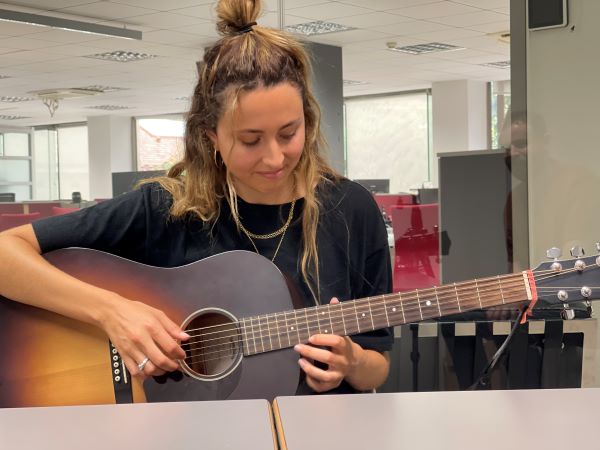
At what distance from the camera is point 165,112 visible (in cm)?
496

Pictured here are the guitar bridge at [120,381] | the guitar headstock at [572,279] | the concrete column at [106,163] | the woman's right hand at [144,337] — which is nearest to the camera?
the guitar headstock at [572,279]

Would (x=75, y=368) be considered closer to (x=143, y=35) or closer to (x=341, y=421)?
(x=341, y=421)

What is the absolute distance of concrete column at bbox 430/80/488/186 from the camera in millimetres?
3936

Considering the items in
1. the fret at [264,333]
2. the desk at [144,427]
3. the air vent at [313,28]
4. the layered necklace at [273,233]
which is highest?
the air vent at [313,28]

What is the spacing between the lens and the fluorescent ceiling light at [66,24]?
126 inches

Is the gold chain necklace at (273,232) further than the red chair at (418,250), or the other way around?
the red chair at (418,250)

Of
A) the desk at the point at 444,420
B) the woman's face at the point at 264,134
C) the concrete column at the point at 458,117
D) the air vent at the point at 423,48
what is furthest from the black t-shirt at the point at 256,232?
the air vent at the point at 423,48

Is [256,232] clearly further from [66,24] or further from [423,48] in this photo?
[423,48]

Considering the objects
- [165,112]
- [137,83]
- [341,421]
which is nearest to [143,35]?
[165,112]

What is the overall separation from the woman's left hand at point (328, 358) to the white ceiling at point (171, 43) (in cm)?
248

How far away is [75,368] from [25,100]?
2548mm

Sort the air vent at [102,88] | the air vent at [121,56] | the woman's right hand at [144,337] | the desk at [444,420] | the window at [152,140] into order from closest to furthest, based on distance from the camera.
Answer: the desk at [444,420]
the woman's right hand at [144,337]
the window at [152,140]
the air vent at [102,88]
the air vent at [121,56]

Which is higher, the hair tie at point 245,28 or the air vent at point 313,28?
the air vent at point 313,28

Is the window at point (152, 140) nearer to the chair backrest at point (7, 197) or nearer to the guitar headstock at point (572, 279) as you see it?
the chair backrest at point (7, 197)
